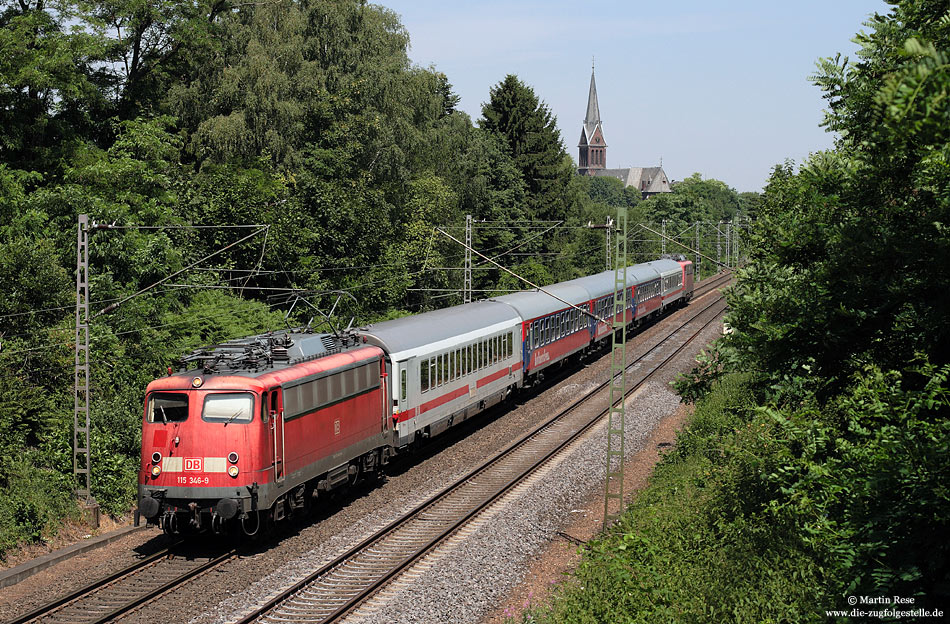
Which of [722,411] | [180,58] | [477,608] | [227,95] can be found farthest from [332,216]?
[477,608]

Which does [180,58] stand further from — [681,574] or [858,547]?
[858,547]

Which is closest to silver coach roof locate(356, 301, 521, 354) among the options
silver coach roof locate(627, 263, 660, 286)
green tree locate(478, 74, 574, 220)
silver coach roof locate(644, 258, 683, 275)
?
silver coach roof locate(627, 263, 660, 286)

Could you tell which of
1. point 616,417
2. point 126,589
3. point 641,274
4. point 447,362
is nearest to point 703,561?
point 126,589

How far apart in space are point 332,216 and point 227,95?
8.27 meters

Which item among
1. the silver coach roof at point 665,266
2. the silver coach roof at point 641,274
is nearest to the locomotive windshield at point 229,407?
the silver coach roof at point 641,274

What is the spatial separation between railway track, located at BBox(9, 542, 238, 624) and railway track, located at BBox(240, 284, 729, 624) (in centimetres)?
202

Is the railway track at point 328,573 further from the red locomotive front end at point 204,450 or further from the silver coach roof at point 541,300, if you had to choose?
the silver coach roof at point 541,300

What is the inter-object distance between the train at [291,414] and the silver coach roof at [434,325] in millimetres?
53

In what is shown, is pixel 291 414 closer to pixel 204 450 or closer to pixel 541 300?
pixel 204 450

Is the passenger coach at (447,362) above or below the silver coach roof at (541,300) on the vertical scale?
below

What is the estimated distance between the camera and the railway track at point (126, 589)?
13.6 meters

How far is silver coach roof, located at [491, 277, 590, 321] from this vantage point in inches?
1255

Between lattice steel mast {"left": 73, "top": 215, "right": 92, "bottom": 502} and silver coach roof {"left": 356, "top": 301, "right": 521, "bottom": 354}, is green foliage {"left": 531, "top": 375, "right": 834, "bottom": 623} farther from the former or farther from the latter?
lattice steel mast {"left": 73, "top": 215, "right": 92, "bottom": 502}

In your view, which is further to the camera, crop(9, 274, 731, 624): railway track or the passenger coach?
the passenger coach
